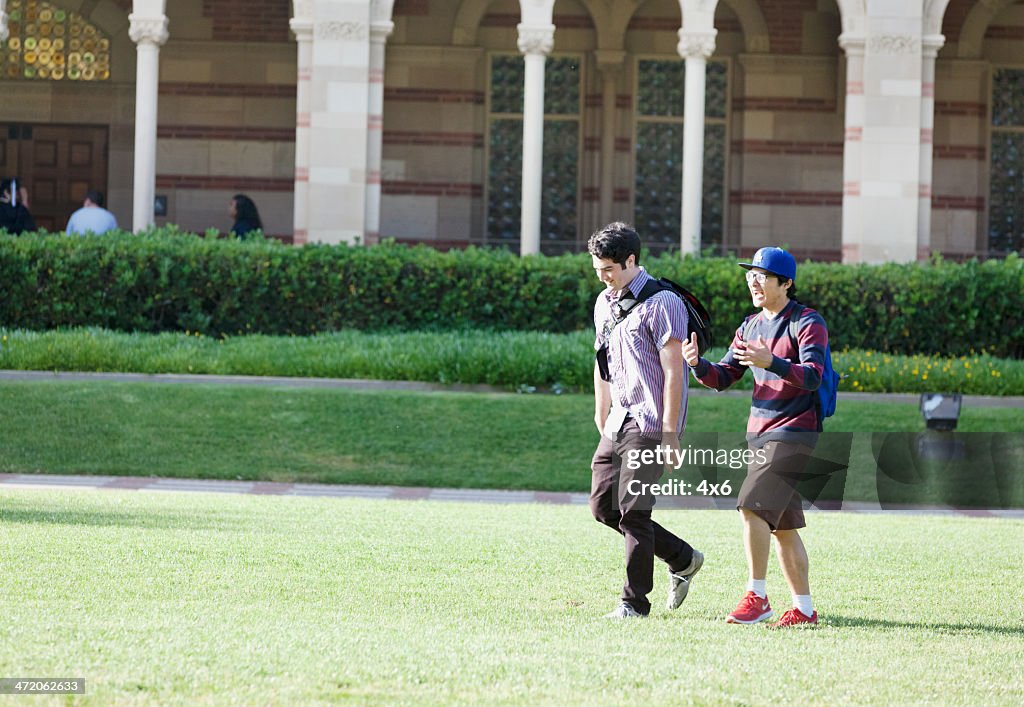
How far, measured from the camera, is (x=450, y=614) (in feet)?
20.3

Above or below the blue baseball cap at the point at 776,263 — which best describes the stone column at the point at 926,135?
above

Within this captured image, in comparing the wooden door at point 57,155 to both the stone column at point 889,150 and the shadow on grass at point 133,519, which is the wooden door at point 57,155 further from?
the shadow on grass at point 133,519

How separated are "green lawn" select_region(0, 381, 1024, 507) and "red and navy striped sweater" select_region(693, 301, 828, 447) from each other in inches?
230

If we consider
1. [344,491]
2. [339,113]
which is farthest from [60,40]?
[344,491]

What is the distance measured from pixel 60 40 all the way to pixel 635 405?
17074 mm

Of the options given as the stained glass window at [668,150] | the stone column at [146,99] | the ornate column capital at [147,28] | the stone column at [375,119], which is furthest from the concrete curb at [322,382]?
the stained glass window at [668,150]

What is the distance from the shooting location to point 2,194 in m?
18.6

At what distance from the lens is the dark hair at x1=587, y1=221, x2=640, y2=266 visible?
21.0 ft

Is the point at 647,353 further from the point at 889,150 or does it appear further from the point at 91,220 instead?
the point at 91,220

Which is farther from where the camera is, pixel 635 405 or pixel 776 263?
pixel 635 405

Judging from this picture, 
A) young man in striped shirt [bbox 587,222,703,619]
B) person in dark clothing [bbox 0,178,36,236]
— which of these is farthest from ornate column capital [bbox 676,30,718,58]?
young man in striped shirt [bbox 587,222,703,619]

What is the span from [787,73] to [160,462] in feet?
40.0

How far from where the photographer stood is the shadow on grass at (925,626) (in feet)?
20.4

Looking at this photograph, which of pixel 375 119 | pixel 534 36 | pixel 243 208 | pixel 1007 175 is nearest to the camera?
pixel 375 119
